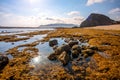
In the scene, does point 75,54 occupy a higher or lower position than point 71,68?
higher

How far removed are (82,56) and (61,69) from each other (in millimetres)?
5402

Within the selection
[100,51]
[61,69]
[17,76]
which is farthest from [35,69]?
[100,51]

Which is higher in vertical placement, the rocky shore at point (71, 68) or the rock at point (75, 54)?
the rock at point (75, 54)

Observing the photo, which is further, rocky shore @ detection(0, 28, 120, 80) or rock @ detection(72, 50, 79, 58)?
rock @ detection(72, 50, 79, 58)

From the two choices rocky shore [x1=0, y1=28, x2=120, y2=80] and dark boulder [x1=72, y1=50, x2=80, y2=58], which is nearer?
rocky shore [x1=0, y1=28, x2=120, y2=80]

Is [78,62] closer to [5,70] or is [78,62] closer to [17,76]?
[17,76]

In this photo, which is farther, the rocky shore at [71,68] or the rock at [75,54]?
the rock at [75,54]

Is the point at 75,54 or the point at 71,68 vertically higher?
the point at 75,54

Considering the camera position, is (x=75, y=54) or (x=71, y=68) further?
(x=75, y=54)

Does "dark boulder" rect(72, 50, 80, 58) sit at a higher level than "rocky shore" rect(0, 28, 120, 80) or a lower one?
higher

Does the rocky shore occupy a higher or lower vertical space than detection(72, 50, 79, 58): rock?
lower

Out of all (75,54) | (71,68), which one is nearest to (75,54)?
(75,54)

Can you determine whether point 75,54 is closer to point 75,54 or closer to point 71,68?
point 75,54

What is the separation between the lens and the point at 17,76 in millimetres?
16125
